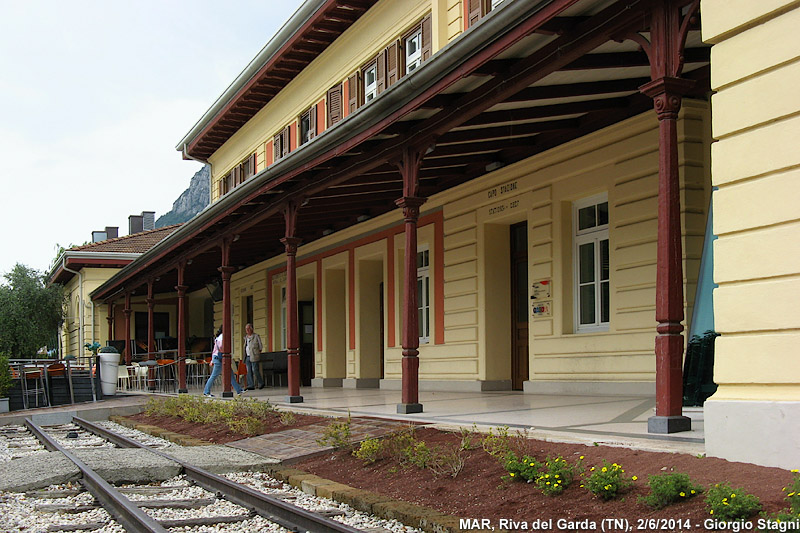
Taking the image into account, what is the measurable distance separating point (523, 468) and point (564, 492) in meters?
0.48

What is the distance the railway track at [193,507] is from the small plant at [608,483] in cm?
149

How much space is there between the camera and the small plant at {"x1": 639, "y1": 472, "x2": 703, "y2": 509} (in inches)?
183

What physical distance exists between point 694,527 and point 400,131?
7.13 metres

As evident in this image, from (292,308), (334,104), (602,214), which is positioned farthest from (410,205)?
(334,104)

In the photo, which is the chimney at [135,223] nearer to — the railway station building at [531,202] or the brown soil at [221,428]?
the railway station building at [531,202]

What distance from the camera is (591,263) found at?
12422 mm

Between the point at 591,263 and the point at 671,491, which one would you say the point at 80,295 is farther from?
the point at 671,491

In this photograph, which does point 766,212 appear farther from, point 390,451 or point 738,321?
point 390,451

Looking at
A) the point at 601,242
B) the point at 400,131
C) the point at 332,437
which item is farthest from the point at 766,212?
the point at 601,242

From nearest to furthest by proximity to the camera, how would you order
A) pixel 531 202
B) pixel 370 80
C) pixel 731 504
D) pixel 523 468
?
pixel 731 504 → pixel 523 468 → pixel 531 202 → pixel 370 80

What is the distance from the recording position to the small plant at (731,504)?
165 inches

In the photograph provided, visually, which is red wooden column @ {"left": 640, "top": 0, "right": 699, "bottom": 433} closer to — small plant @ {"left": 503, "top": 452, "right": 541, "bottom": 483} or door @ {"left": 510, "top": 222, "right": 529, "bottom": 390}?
small plant @ {"left": 503, "top": 452, "right": 541, "bottom": 483}

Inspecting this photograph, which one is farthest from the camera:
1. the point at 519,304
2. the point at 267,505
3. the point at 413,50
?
the point at 413,50

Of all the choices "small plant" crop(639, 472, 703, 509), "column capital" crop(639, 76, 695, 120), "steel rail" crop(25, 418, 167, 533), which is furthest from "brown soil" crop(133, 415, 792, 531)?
"column capital" crop(639, 76, 695, 120)
